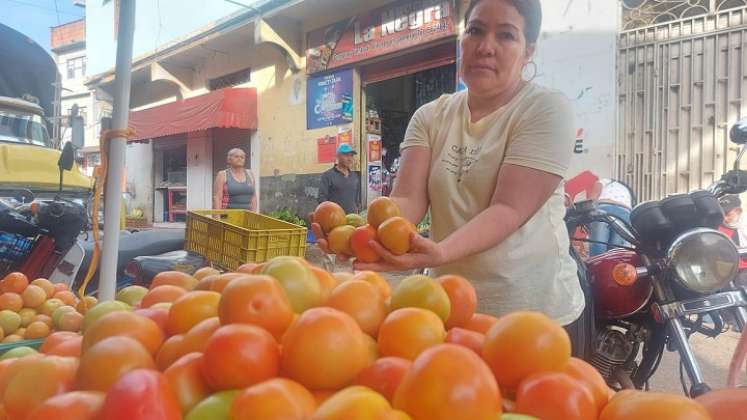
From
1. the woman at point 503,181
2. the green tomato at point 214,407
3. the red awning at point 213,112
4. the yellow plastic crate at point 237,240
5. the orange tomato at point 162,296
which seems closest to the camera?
the green tomato at point 214,407

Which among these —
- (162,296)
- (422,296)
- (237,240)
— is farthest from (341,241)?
(237,240)

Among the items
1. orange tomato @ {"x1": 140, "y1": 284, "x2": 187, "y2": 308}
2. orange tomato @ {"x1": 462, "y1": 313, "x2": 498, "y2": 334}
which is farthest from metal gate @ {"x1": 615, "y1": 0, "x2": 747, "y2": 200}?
orange tomato @ {"x1": 140, "y1": 284, "x2": 187, "y2": 308}

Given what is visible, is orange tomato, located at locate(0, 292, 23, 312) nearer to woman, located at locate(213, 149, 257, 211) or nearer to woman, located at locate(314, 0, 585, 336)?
woman, located at locate(314, 0, 585, 336)

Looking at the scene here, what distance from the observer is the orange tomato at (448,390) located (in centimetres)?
65

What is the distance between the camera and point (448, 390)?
2.14 ft

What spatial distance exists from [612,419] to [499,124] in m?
1.08

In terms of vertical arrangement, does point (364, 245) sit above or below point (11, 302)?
above

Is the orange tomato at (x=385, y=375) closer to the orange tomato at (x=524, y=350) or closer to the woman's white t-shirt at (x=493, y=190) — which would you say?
the orange tomato at (x=524, y=350)

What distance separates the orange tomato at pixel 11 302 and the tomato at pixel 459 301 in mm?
2102

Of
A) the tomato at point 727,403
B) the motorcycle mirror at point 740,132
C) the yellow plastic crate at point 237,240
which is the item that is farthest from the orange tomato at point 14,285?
the motorcycle mirror at point 740,132

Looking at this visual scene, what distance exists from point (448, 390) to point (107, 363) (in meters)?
0.52

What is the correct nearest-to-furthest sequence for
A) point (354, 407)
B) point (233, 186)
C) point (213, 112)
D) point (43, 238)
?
point (354, 407) < point (43, 238) < point (233, 186) < point (213, 112)

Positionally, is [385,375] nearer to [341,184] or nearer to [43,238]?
[43,238]

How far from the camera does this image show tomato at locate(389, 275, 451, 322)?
0.98 metres
